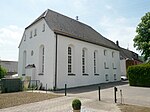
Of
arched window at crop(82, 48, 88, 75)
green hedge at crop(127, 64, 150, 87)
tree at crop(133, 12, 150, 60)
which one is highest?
tree at crop(133, 12, 150, 60)

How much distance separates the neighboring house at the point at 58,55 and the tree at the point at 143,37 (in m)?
6.63

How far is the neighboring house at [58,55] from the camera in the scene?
1992cm

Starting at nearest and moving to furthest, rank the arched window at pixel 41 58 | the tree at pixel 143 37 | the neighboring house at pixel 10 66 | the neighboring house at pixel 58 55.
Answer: the neighboring house at pixel 58 55
the arched window at pixel 41 58
the tree at pixel 143 37
the neighboring house at pixel 10 66

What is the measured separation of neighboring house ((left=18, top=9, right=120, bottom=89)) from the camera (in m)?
19.9

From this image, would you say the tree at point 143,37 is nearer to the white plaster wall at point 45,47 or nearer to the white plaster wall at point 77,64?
the white plaster wall at point 77,64

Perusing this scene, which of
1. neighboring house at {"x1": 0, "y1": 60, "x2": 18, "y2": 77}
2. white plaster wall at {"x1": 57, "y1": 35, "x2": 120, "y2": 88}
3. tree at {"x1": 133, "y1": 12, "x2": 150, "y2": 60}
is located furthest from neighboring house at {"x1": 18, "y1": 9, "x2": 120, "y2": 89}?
neighboring house at {"x1": 0, "y1": 60, "x2": 18, "y2": 77}

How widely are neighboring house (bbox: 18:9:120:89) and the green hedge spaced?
5.85 metres

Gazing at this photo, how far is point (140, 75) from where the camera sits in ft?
74.0

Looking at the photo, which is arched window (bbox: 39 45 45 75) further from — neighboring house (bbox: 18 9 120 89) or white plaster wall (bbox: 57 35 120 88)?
white plaster wall (bbox: 57 35 120 88)

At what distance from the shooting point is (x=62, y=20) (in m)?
25.3

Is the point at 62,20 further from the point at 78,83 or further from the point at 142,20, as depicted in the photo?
the point at 142,20

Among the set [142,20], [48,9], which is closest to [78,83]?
[48,9]

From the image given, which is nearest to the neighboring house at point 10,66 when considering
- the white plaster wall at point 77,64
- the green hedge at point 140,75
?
the white plaster wall at point 77,64

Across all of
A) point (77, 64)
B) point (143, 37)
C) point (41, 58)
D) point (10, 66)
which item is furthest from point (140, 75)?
point (10, 66)
